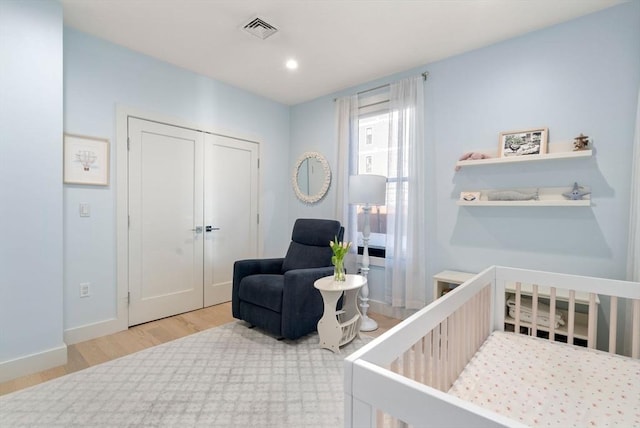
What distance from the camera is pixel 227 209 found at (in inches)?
139

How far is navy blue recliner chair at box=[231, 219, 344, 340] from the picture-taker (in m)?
2.40

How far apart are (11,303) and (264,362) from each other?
5.43ft

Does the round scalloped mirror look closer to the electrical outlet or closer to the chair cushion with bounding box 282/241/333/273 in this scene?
the chair cushion with bounding box 282/241/333/273

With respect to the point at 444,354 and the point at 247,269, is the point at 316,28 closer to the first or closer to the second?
the point at 247,269

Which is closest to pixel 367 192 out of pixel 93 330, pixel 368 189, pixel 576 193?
pixel 368 189

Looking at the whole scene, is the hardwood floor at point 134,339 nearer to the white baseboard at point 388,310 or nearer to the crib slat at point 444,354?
the white baseboard at point 388,310

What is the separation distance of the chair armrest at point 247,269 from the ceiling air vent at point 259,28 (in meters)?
1.91

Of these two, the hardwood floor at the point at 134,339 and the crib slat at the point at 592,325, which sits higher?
the crib slat at the point at 592,325

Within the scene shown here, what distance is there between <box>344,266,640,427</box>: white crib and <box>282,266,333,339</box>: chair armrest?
1.19 meters

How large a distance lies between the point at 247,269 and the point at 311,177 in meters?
1.50

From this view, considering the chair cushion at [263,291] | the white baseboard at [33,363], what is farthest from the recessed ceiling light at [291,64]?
the white baseboard at [33,363]

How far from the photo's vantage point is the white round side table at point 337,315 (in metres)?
2.30

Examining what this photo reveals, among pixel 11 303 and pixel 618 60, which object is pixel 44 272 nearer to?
pixel 11 303

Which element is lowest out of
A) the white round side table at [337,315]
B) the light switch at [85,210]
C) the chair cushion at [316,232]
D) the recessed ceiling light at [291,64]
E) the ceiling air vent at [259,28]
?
the white round side table at [337,315]
